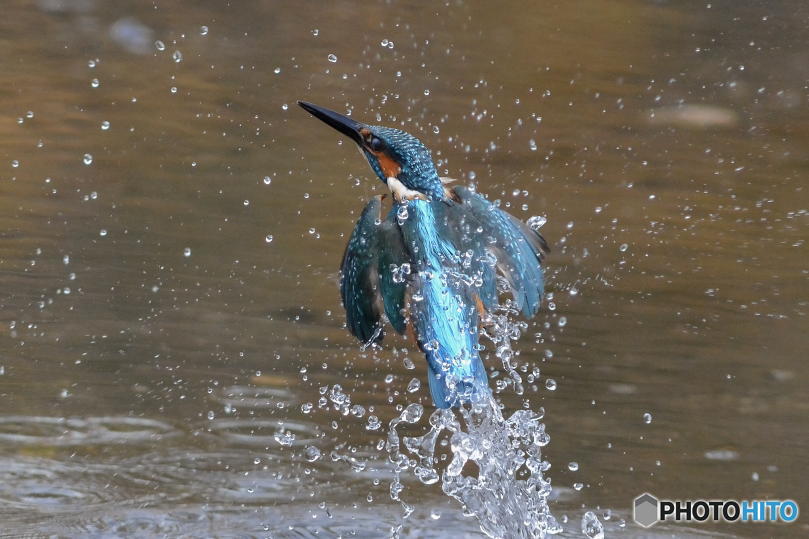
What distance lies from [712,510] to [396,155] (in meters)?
0.93

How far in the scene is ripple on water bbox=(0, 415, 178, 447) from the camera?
2.53 m

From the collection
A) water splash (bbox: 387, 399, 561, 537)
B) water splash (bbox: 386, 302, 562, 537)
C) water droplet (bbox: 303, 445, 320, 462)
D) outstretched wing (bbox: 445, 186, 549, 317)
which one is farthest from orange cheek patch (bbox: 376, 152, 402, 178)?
water droplet (bbox: 303, 445, 320, 462)

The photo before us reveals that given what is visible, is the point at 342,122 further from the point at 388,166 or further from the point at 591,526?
the point at 591,526

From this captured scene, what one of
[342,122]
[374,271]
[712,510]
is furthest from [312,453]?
[712,510]

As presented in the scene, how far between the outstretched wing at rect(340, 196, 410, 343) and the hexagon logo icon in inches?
23.3

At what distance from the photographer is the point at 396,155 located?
2.33 m

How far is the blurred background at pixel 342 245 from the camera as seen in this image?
2.47m

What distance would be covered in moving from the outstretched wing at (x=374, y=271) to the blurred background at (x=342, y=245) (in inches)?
14.7

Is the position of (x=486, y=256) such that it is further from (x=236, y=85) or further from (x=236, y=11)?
(x=236, y=11)

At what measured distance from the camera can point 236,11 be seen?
5.34 meters

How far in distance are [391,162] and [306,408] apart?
67 centimetres

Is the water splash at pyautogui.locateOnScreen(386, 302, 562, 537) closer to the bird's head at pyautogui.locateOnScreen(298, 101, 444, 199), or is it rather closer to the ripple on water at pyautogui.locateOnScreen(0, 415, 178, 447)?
the bird's head at pyautogui.locateOnScreen(298, 101, 444, 199)

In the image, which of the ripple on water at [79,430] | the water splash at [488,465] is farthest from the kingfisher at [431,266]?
the ripple on water at [79,430]

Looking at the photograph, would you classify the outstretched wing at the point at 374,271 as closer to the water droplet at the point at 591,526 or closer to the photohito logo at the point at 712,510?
the water droplet at the point at 591,526
